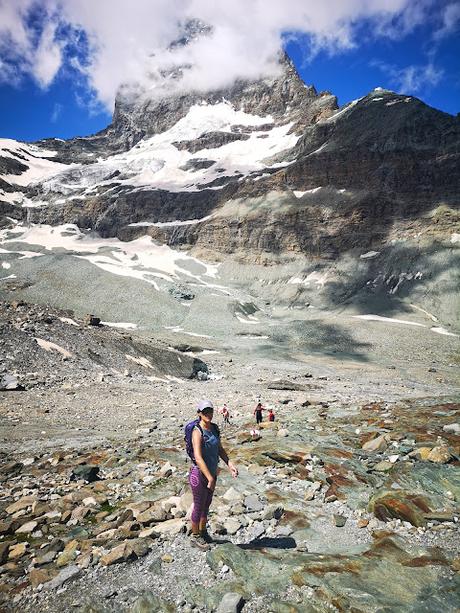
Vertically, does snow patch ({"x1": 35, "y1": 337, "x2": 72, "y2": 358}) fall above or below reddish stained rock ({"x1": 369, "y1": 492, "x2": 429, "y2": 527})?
below

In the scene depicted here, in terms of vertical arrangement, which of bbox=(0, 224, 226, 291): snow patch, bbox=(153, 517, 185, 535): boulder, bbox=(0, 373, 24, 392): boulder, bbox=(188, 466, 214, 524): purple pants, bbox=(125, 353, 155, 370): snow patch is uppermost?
bbox=(0, 224, 226, 291): snow patch

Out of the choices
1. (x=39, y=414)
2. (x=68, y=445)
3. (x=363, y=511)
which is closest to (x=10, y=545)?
(x=363, y=511)

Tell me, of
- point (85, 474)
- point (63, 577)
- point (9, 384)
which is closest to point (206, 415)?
point (63, 577)

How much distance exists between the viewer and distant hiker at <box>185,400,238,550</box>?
5.32m

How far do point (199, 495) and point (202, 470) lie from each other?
0.42m

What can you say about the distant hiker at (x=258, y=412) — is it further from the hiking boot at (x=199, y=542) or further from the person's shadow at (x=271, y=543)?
the hiking boot at (x=199, y=542)

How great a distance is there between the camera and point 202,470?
17.3ft

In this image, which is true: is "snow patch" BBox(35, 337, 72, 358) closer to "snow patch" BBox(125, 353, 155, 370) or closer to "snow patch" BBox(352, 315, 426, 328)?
"snow patch" BBox(125, 353, 155, 370)

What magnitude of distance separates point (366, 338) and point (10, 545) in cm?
6582

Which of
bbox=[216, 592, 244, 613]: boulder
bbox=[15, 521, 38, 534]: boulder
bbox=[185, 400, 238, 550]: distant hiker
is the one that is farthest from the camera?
bbox=[15, 521, 38, 534]: boulder

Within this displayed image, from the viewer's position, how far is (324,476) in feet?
26.1

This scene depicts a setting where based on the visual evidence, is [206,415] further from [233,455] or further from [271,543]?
[233,455]

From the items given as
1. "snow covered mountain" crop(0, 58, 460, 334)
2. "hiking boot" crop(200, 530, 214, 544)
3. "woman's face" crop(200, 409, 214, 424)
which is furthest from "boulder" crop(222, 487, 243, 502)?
"snow covered mountain" crop(0, 58, 460, 334)

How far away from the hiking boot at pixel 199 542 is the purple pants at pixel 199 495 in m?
0.19
